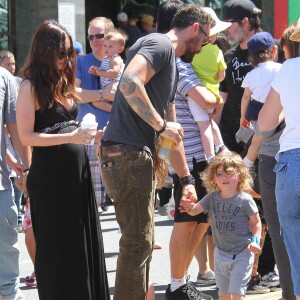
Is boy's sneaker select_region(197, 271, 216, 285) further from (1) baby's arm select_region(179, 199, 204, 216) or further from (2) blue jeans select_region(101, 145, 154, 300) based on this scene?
(2) blue jeans select_region(101, 145, 154, 300)

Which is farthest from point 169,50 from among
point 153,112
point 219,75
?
point 219,75

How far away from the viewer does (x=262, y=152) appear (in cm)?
669

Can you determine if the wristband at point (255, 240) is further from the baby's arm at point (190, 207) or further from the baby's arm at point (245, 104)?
the baby's arm at point (245, 104)

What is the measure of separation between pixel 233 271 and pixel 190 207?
1.91 ft

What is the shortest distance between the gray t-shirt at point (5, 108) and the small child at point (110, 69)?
2.09 m

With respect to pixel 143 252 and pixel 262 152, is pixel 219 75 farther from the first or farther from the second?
pixel 143 252

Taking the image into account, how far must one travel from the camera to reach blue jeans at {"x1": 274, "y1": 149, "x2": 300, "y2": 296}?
5.22 meters

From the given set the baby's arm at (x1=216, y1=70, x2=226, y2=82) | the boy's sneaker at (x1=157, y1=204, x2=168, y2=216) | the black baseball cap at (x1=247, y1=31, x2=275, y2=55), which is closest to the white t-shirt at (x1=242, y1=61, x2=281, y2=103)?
the black baseball cap at (x1=247, y1=31, x2=275, y2=55)

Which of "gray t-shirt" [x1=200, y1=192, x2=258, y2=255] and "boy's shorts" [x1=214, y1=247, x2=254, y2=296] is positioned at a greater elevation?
"gray t-shirt" [x1=200, y1=192, x2=258, y2=255]

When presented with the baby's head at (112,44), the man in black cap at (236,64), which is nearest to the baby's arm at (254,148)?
the man in black cap at (236,64)

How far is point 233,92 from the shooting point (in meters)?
7.92

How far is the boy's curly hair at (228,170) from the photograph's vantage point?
6.46 m

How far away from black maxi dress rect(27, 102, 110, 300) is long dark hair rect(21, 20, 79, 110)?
85 millimetres

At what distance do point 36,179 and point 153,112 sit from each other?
2.71ft
